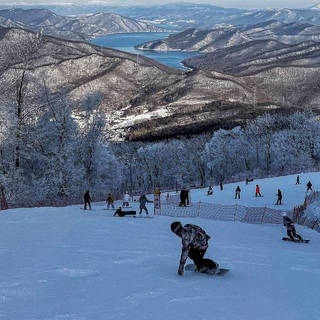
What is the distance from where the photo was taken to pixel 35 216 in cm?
1788

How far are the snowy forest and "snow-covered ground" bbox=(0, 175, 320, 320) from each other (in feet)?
51.8

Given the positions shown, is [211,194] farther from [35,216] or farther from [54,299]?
[54,299]

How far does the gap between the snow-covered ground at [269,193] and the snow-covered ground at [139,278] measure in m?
14.3

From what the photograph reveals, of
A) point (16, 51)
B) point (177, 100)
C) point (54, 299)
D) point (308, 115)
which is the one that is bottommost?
point (54, 299)

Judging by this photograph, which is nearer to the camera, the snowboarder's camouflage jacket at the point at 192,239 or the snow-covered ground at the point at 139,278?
the snow-covered ground at the point at 139,278

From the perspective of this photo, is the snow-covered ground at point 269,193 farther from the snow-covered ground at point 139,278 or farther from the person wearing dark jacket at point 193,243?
the person wearing dark jacket at point 193,243

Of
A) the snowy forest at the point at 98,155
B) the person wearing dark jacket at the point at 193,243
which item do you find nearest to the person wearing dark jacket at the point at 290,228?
the person wearing dark jacket at the point at 193,243

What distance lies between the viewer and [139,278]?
28.1ft

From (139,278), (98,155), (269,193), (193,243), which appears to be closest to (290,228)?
(193,243)

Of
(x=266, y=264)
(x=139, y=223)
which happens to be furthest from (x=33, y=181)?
(x=266, y=264)

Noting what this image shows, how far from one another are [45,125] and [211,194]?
54.2 feet

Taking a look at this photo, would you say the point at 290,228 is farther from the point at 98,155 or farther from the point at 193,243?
the point at 98,155

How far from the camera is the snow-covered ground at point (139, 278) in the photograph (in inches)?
264

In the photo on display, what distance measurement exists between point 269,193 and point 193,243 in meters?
25.4
